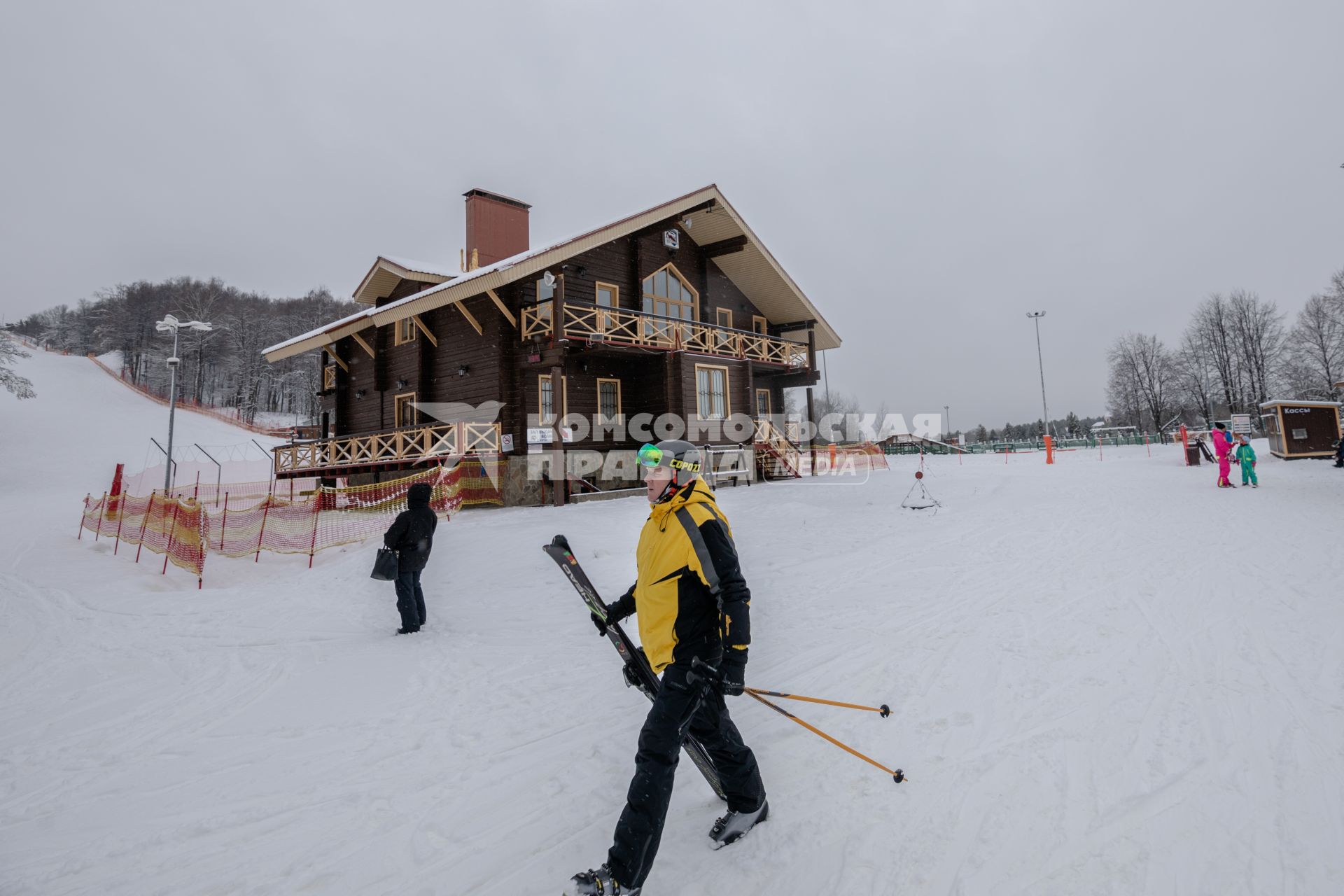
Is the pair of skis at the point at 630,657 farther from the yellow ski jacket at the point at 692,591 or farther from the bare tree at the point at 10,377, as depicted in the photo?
the bare tree at the point at 10,377

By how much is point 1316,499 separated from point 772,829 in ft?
49.2

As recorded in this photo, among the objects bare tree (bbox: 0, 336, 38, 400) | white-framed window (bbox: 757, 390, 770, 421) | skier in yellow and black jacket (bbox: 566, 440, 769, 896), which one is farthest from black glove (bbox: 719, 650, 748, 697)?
bare tree (bbox: 0, 336, 38, 400)

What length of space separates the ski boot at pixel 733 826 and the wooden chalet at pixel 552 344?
13.3 m

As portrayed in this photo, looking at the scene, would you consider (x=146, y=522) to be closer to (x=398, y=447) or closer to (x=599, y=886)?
(x=398, y=447)

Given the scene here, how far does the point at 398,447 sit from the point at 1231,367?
58.3 metres

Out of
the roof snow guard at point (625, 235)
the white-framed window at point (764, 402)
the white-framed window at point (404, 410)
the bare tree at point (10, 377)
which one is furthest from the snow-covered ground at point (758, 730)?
the bare tree at point (10, 377)

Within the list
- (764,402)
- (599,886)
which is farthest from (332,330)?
(599,886)

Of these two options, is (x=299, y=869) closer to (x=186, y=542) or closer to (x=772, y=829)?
(x=772, y=829)

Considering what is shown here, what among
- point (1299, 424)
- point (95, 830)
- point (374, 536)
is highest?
point (1299, 424)

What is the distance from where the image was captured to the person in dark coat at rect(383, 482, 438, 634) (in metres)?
6.55

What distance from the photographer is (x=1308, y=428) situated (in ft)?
68.3

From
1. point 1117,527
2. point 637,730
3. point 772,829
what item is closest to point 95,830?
point 637,730

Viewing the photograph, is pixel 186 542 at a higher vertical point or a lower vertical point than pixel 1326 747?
higher

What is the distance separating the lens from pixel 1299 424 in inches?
822
